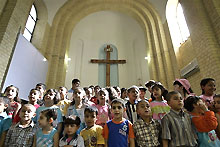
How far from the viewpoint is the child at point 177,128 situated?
1.69 m

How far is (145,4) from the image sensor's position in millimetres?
8938

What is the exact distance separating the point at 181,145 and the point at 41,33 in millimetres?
7631

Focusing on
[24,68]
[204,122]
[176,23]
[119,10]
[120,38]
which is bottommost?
[204,122]

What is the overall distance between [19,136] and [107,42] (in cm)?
953

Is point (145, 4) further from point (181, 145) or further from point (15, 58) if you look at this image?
point (181, 145)

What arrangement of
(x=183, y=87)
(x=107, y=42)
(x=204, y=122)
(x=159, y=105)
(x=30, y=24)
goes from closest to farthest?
(x=204, y=122), (x=159, y=105), (x=183, y=87), (x=30, y=24), (x=107, y=42)

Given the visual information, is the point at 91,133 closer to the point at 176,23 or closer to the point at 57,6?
the point at 176,23

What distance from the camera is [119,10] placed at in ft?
32.7

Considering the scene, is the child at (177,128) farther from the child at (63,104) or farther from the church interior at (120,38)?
the church interior at (120,38)

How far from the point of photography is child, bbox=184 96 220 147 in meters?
1.64

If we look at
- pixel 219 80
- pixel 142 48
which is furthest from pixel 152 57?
pixel 219 80

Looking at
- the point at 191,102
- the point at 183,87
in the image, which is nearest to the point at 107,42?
the point at 183,87

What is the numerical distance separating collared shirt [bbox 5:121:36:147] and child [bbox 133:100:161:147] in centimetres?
143

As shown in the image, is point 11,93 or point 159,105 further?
point 11,93
